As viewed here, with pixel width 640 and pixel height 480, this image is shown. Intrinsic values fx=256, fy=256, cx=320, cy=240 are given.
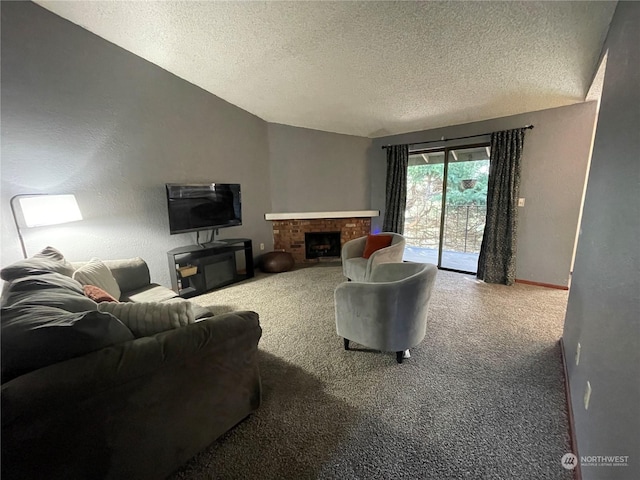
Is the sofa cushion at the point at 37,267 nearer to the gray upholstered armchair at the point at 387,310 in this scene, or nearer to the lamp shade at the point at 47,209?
the lamp shade at the point at 47,209

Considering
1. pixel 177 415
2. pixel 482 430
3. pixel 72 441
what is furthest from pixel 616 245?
pixel 72 441

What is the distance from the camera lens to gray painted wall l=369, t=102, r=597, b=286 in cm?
316

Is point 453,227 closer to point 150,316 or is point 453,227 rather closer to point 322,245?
point 322,245

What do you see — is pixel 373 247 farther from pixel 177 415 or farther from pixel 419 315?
pixel 177 415

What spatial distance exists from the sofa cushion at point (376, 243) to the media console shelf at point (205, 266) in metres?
1.77

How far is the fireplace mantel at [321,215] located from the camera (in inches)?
183

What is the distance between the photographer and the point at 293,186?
476 cm

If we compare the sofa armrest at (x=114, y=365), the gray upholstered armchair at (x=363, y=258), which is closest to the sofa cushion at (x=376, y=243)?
the gray upholstered armchair at (x=363, y=258)

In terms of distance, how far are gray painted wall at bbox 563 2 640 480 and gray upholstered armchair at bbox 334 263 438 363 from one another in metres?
0.87

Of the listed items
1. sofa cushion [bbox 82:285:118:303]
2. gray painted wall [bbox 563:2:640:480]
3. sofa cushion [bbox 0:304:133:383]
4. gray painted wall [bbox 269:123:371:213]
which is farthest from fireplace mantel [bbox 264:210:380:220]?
sofa cushion [bbox 0:304:133:383]

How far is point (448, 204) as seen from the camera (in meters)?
4.37

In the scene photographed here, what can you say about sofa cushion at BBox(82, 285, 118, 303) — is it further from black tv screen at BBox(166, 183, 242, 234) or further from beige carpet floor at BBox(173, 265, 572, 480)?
black tv screen at BBox(166, 183, 242, 234)

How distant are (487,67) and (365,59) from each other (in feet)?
3.83

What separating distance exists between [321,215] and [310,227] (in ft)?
1.03
